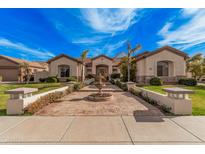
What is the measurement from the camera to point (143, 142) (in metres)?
3.48

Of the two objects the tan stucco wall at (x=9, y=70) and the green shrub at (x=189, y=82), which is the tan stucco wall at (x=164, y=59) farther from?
the tan stucco wall at (x=9, y=70)

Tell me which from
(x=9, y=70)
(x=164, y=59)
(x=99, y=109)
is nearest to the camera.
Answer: (x=99, y=109)

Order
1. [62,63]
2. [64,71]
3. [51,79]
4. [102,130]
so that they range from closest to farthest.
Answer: [102,130]
[51,79]
[62,63]
[64,71]

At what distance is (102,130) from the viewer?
4.17 metres

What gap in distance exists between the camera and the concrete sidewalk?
357 cm

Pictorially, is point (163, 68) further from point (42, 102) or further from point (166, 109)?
point (42, 102)

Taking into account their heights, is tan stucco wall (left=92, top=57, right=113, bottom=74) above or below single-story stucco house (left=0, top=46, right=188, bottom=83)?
above

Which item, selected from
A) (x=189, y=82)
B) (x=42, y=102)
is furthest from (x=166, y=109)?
(x=189, y=82)

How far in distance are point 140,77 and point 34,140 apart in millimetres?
17917

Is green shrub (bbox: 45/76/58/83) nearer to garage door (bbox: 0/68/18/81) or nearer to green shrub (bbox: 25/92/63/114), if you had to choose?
garage door (bbox: 0/68/18/81)

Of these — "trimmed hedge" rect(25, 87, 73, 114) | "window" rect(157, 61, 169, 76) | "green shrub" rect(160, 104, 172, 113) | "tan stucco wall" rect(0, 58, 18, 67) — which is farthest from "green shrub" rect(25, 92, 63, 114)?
"tan stucco wall" rect(0, 58, 18, 67)


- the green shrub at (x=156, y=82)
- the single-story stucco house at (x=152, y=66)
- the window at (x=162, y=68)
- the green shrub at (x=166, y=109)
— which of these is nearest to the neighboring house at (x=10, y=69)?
the single-story stucco house at (x=152, y=66)

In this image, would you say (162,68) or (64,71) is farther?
(64,71)

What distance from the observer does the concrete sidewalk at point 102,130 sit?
357 cm
